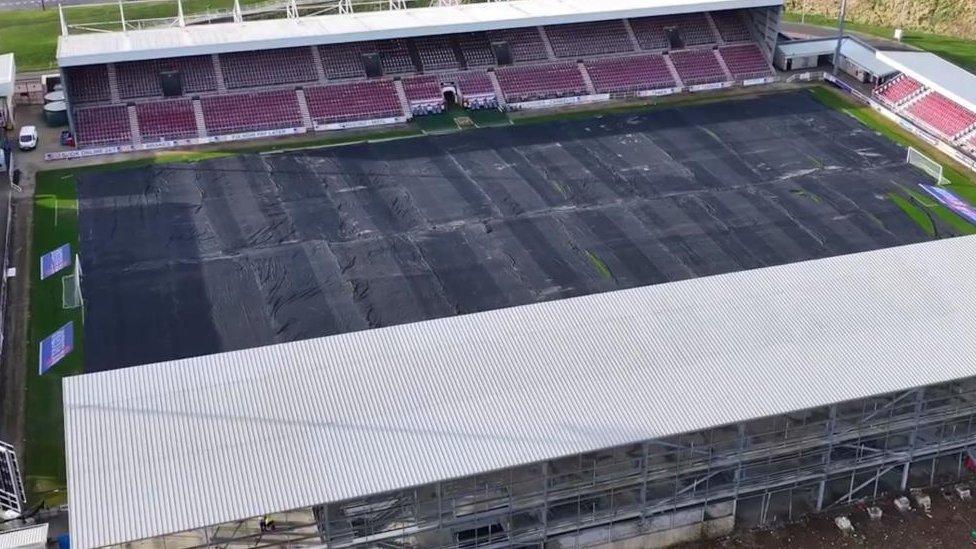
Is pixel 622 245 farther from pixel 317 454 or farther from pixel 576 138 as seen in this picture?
pixel 317 454

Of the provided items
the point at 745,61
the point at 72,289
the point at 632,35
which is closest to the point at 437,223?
the point at 72,289

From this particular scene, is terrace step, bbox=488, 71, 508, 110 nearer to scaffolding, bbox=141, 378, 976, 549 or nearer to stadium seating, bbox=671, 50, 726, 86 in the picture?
stadium seating, bbox=671, 50, 726, 86

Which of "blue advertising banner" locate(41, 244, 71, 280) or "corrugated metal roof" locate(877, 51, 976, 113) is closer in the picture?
"blue advertising banner" locate(41, 244, 71, 280)

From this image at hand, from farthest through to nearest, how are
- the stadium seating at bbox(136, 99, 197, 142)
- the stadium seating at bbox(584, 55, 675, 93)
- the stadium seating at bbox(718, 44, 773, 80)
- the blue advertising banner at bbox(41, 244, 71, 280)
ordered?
the stadium seating at bbox(718, 44, 773, 80) < the stadium seating at bbox(584, 55, 675, 93) < the stadium seating at bbox(136, 99, 197, 142) < the blue advertising banner at bbox(41, 244, 71, 280)

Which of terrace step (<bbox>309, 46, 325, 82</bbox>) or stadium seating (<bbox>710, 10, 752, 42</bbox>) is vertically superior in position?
stadium seating (<bbox>710, 10, 752, 42</bbox>)

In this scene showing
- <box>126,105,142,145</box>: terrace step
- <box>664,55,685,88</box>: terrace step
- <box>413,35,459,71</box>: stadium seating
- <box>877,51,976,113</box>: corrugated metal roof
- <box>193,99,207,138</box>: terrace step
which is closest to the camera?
<box>126,105,142,145</box>: terrace step

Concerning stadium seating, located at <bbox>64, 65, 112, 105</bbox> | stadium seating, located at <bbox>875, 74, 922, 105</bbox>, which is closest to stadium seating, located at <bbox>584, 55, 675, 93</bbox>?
stadium seating, located at <bbox>875, 74, 922, 105</bbox>

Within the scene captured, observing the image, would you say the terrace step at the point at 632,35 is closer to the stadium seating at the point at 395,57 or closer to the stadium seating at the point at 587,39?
the stadium seating at the point at 587,39
